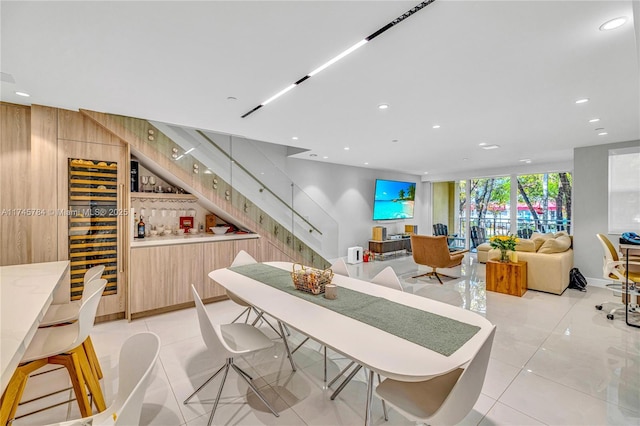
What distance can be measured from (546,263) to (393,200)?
4.58 metres

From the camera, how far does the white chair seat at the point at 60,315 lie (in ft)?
7.22

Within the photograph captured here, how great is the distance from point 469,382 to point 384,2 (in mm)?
1974

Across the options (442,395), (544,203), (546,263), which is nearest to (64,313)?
(442,395)

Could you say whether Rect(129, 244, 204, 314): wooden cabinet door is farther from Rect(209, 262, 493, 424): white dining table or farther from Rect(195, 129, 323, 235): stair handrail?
Rect(209, 262, 493, 424): white dining table

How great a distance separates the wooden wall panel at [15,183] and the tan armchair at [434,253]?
580cm

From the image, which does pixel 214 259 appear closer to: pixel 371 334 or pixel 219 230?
pixel 219 230

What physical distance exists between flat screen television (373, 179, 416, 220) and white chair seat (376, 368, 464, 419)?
6887 mm

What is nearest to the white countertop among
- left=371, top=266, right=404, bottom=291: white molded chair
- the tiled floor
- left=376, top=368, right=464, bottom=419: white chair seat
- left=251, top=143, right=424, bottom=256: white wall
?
the tiled floor

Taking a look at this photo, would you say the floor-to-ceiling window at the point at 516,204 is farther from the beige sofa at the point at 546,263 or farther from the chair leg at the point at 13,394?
the chair leg at the point at 13,394

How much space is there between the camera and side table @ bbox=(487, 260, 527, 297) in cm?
457

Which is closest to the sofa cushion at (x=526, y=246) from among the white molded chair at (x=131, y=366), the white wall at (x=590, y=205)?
the white wall at (x=590, y=205)

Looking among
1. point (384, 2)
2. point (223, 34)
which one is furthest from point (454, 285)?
point (223, 34)

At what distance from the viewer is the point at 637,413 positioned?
6.48 feet

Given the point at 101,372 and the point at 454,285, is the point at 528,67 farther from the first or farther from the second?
the point at 101,372
